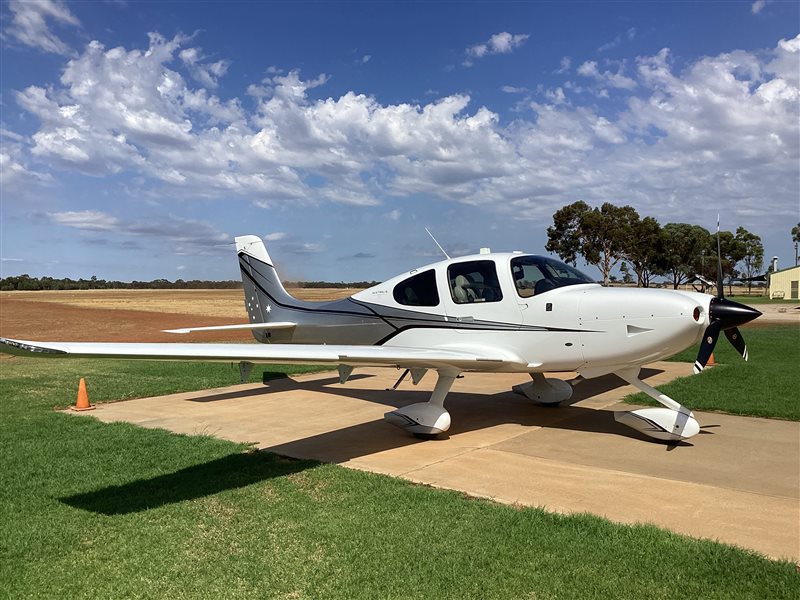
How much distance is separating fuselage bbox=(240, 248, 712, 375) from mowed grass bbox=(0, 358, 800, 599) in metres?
2.90

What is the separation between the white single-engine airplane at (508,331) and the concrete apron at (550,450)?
608 mm

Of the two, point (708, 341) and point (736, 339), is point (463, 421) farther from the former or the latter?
point (736, 339)

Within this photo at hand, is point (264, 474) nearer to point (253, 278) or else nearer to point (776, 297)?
point (253, 278)

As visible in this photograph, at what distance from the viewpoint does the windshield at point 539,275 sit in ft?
26.1

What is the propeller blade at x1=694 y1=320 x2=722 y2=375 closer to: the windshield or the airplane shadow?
the airplane shadow

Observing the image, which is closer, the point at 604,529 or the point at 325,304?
the point at 604,529

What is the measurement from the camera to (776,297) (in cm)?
7150

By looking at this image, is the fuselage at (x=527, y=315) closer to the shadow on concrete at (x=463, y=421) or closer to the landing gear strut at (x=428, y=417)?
the landing gear strut at (x=428, y=417)

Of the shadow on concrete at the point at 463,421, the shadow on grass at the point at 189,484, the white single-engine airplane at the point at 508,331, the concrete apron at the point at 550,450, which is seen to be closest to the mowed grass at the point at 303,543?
the shadow on grass at the point at 189,484

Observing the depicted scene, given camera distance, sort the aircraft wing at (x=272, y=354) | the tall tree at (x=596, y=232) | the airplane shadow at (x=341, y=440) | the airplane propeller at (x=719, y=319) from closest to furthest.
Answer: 1. the aircraft wing at (x=272, y=354)
2. the airplane shadow at (x=341, y=440)
3. the airplane propeller at (x=719, y=319)
4. the tall tree at (x=596, y=232)

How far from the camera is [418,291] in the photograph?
29.2 feet

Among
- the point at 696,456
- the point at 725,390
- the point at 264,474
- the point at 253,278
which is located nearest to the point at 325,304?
the point at 253,278

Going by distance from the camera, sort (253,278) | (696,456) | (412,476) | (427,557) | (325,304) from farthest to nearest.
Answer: (253,278)
(325,304)
(696,456)
(412,476)
(427,557)

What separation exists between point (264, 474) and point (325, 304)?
4.82 m
